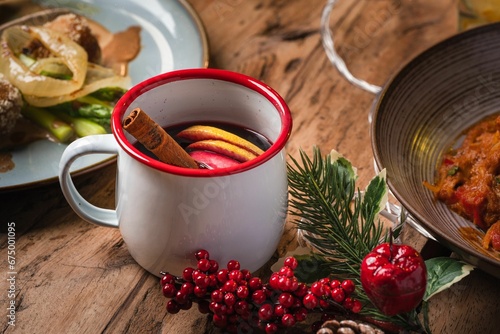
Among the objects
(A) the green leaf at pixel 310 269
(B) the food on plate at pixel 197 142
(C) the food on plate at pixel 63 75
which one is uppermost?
(B) the food on plate at pixel 197 142

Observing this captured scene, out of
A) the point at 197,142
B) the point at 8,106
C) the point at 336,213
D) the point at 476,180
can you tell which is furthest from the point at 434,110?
the point at 8,106

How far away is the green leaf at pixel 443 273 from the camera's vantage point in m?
0.93

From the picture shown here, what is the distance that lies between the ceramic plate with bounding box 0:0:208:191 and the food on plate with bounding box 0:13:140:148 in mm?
39

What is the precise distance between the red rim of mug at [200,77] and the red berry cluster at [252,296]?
0.44 feet

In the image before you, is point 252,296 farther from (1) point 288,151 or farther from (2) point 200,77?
(1) point 288,151

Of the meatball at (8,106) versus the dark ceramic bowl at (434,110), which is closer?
the dark ceramic bowl at (434,110)

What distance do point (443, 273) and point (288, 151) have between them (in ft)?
1.45

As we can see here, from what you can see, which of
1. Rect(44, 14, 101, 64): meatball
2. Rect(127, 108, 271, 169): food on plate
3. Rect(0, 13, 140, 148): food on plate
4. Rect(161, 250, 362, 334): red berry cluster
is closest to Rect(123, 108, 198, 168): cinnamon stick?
Rect(127, 108, 271, 169): food on plate

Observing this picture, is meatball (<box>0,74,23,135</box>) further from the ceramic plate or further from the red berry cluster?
the red berry cluster

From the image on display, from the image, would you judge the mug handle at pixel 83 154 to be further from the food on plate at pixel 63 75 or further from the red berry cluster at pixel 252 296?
the food on plate at pixel 63 75

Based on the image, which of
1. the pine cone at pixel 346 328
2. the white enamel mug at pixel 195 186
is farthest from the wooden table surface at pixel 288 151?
the pine cone at pixel 346 328

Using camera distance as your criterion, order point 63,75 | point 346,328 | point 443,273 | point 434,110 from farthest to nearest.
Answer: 1. point 63,75
2. point 434,110
3. point 443,273
4. point 346,328

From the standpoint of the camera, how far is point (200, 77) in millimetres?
1041

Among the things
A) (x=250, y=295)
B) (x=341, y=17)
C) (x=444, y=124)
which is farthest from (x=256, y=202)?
(x=341, y=17)
